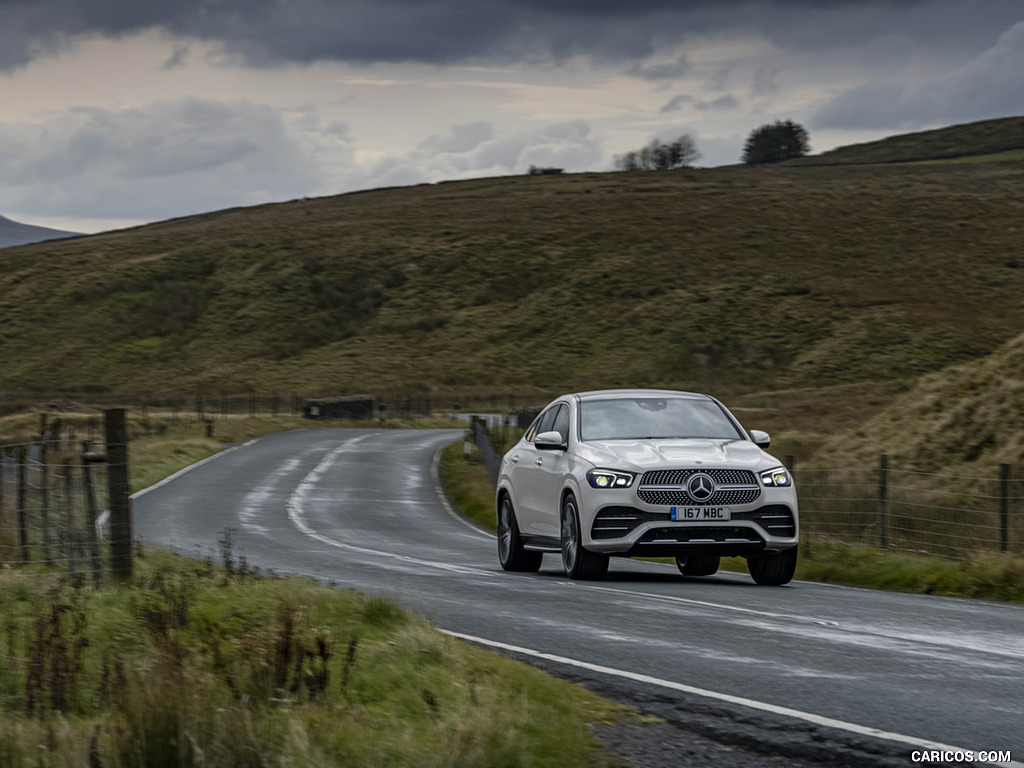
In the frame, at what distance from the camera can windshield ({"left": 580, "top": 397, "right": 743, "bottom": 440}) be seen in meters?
13.8

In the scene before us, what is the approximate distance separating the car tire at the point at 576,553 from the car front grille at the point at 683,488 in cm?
75

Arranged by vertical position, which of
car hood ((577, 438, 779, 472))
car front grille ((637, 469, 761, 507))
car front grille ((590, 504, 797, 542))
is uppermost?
car hood ((577, 438, 779, 472))

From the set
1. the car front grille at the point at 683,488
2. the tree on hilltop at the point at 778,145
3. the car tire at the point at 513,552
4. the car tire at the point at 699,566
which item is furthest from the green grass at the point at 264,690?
the tree on hilltop at the point at 778,145

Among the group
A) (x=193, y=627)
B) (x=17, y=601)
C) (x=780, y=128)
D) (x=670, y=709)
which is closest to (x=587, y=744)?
(x=670, y=709)

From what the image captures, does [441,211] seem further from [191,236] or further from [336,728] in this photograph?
[336,728]

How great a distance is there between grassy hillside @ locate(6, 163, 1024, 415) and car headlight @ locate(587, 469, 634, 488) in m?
70.4

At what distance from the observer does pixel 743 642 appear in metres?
9.06

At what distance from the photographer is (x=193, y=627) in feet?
27.2

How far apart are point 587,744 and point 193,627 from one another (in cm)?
331

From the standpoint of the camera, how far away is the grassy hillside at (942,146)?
532 ft

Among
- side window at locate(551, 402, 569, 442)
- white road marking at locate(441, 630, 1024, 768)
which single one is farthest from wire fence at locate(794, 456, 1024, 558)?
white road marking at locate(441, 630, 1024, 768)

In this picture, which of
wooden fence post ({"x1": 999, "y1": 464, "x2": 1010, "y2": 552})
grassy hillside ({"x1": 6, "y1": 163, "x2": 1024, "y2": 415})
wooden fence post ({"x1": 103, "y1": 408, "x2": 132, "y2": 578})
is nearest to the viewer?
wooden fence post ({"x1": 103, "y1": 408, "x2": 132, "y2": 578})

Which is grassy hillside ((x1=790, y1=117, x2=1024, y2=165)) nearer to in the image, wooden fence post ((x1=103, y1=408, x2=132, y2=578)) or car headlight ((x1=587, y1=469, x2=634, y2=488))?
car headlight ((x1=587, y1=469, x2=634, y2=488))

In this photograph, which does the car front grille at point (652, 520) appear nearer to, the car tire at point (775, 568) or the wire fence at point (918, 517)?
Result: the car tire at point (775, 568)
